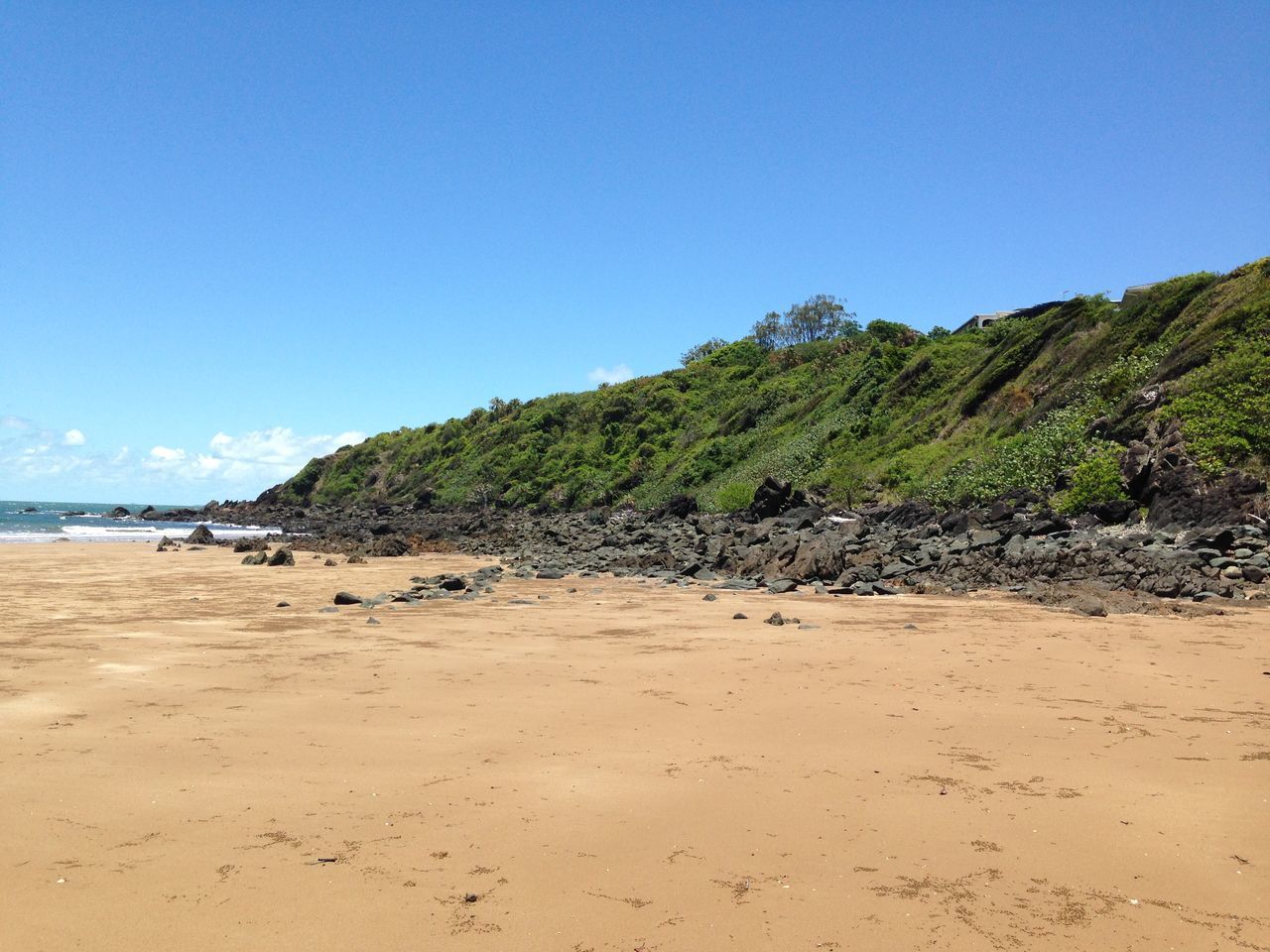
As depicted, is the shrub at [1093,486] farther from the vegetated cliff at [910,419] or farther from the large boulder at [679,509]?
the large boulder at [679,509]

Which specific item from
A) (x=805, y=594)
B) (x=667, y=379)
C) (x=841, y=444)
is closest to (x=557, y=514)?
(x=841, y=444)

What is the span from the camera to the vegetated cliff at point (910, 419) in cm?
2166

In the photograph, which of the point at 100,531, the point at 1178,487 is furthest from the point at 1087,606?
the point at 100,531

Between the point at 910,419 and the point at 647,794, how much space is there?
3811cm

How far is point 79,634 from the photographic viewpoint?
1094 cm

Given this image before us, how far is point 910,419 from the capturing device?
1586 inches

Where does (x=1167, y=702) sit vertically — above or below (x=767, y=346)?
below

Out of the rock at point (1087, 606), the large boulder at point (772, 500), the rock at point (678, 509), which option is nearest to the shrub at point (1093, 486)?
the rock at point (1087, 606)

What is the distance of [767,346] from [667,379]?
20700 millimetres

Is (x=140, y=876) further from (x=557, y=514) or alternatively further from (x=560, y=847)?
(x=557, y=514)

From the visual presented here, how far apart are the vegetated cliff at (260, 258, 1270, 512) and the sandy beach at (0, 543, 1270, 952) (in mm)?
14658

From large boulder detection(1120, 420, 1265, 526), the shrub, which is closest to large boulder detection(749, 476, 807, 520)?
the shrub

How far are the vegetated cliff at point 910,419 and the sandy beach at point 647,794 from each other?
14.7 metres

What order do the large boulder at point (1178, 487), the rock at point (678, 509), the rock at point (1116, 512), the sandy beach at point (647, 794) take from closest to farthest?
the sandy beach at point (647, 794) → the large boulder at point (1178, 487) → the rock at point (1116, 512) → the rock at point (678, 509)
